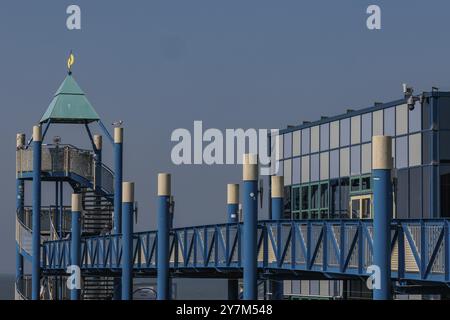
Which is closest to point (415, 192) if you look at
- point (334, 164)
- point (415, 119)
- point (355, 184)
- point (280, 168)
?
point (415, 119)

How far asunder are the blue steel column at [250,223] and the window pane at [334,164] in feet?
91.8

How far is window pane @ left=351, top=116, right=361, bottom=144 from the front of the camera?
240 feet

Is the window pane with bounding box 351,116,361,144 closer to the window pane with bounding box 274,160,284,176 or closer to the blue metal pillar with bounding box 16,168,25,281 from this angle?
the window pane with bounding box 274,160,284,176

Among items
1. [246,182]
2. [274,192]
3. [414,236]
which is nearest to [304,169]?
[274,192]

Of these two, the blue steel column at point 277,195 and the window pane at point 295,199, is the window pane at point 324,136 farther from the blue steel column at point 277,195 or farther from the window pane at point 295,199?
the blue steel column at point 277,195

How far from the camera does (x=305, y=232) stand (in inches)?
1864

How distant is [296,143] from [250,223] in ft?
111

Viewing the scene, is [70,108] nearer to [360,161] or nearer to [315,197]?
[315,197]

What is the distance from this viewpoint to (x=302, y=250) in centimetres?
4703

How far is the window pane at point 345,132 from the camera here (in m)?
74.6

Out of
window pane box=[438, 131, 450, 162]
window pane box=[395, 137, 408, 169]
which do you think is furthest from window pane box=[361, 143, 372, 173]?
window pane box=[438, 131, 450, 162]

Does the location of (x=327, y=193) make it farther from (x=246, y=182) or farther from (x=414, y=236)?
(x=414, y=236)

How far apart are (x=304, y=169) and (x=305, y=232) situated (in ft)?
109

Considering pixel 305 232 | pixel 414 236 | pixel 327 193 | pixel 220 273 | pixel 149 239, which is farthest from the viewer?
pixel 327 193
